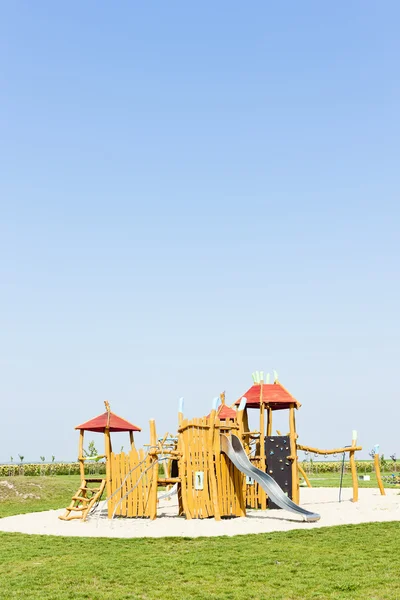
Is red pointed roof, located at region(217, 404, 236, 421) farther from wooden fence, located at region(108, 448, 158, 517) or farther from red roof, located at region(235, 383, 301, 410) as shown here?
wooden fence, located at region(108, 448, 158, 517)

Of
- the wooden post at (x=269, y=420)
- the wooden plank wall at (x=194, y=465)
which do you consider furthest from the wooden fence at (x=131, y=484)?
the wooden post at (x=269, y=420)

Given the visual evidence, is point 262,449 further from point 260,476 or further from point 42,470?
point 42,470

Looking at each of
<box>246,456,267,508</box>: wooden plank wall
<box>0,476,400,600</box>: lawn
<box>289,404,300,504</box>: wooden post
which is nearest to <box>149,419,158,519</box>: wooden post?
<box>0,476,400,600</box>: lawn

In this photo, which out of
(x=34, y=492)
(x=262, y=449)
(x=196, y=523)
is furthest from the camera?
(x=34, y=492)

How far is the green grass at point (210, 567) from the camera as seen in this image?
866 centimetres

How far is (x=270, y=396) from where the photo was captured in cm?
1889

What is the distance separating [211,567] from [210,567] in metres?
0.02

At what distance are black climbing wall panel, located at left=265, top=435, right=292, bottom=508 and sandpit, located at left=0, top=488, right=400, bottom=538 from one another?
1003mm

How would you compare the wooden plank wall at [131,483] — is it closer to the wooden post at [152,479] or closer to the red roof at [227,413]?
the wooden post at [152,479]

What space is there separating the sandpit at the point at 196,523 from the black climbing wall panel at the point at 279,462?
1003 mm

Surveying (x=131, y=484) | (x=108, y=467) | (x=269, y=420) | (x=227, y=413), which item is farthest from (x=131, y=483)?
(x=227, y=413)

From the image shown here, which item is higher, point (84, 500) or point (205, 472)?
point (205, 472)

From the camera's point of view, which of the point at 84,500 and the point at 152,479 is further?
the point at 84,500

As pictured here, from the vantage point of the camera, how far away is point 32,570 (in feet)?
33.7
